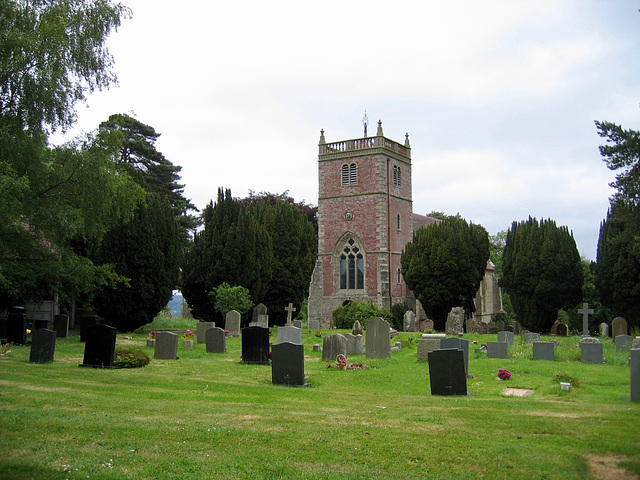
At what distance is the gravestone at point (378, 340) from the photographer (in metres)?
17.6

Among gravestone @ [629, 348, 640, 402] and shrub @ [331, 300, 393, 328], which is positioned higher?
shrub @ [331, 300, 393, 328]

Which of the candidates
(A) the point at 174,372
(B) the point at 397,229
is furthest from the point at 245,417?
(B) the point at 397,229

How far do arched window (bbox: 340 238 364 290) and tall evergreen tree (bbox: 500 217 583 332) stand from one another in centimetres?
995

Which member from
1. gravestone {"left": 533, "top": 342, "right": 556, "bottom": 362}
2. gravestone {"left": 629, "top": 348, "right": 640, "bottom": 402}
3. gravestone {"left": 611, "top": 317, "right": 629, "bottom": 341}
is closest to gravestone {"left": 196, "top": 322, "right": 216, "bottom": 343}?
gravestone {"left": 533, "top": 342, "right": 556, "bottom": 362}

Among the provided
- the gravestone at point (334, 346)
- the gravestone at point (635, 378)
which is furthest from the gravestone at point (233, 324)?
the gravestone at point (635, 378)

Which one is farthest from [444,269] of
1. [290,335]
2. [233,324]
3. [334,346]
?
[334,346]

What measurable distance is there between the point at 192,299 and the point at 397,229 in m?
15.6

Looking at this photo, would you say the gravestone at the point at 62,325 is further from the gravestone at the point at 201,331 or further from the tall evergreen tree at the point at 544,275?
the tall evergreen tree at the point at 544,275

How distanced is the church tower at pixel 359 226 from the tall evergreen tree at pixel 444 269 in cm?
306

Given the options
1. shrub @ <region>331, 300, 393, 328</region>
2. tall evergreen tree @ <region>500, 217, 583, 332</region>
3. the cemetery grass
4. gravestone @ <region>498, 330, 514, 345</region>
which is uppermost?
tall evergreen tree @ <region>500, 217, 583, 332</region>

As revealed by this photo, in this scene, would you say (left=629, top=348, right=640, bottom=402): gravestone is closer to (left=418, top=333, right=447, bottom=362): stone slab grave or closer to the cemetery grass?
the cemetery grass

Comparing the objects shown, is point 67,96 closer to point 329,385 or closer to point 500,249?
point 329,385

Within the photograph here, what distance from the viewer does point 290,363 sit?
1241 cm

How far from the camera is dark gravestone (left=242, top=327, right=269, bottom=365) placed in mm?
16609
